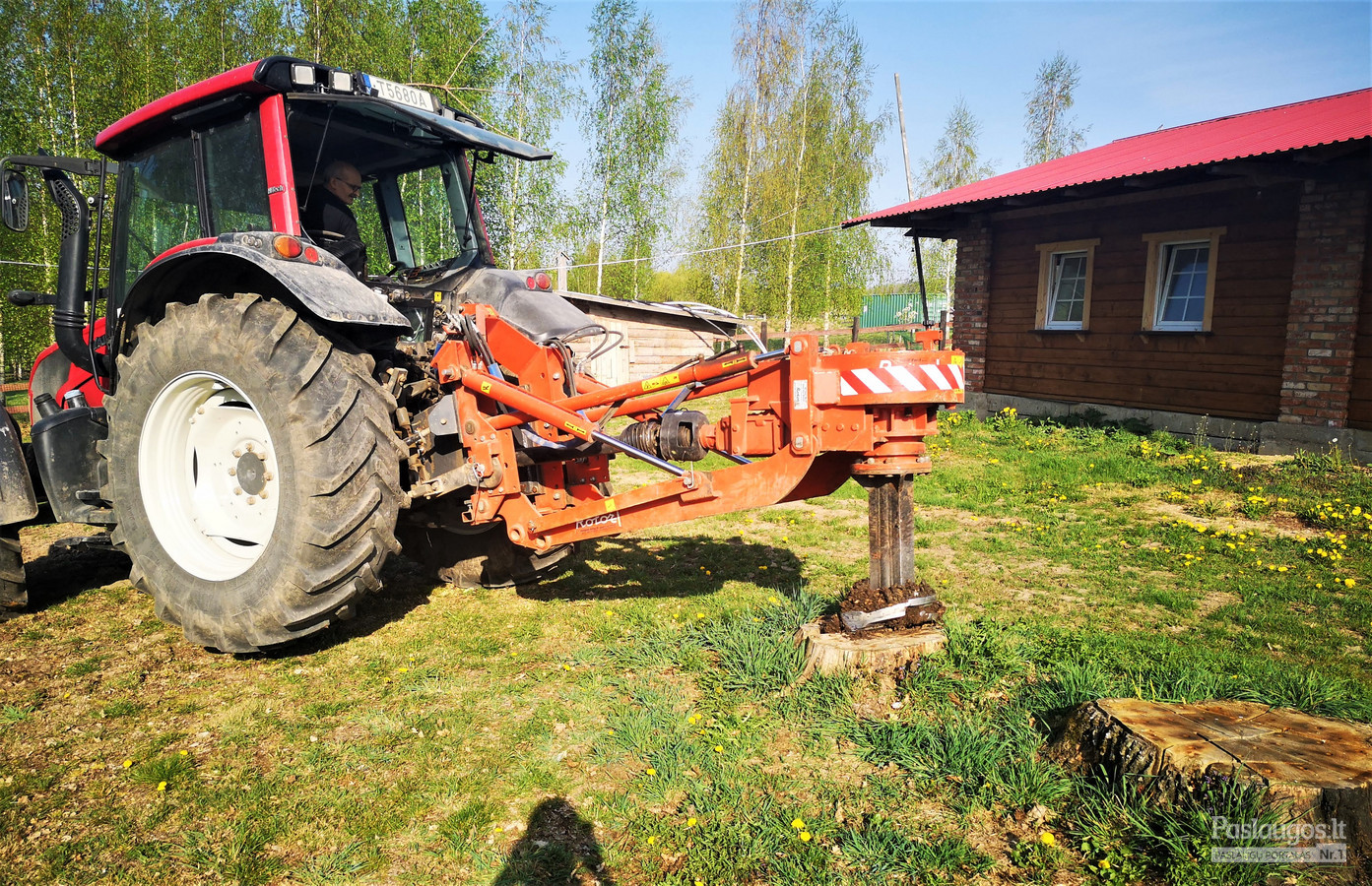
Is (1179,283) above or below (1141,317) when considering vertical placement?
above

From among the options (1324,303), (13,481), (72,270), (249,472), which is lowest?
(13,481)

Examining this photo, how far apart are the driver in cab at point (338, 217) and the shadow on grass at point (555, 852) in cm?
284

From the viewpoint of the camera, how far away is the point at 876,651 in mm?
3096

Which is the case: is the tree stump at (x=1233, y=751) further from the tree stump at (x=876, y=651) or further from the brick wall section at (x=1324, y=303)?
the brick wall section at (x=1324, y=303)

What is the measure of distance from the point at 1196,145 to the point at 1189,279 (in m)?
1.63

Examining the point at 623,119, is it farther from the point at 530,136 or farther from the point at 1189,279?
the point at 1189,279

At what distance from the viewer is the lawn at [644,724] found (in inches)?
88.3

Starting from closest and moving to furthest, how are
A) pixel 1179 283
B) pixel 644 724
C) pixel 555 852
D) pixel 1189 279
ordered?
pixel 555 852 < pixel 644 724 < pixel 1189 279 < pixel 1179 283

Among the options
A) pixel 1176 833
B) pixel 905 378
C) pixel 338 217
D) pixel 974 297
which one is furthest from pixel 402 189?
pixel 974 297

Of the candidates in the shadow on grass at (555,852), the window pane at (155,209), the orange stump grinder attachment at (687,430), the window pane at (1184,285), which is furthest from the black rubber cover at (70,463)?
the window pane at (1184,285)

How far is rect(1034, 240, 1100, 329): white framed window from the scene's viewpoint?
11141mm

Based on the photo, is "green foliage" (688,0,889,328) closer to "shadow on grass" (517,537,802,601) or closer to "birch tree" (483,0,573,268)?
"birch tree" (483,0,573,268)

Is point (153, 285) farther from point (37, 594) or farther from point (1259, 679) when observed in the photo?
point (1259, 679)

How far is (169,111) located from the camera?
3.73 m
